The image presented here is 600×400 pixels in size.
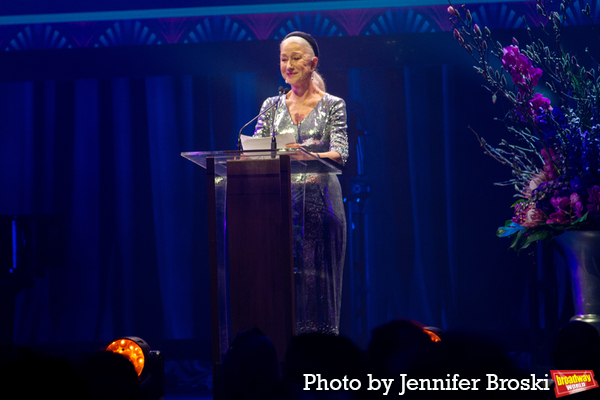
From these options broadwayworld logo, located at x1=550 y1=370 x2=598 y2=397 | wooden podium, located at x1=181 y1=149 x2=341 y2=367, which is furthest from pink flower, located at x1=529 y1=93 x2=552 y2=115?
broadwayworld logo, located at x1=550 y1=370 x2=598 y2=397

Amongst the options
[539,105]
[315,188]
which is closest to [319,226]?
[315,188]

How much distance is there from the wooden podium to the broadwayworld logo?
0.93m

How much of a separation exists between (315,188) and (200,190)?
1.64m

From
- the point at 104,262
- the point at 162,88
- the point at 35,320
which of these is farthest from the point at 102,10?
the point at 35,320

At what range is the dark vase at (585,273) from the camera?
2205 millimetres

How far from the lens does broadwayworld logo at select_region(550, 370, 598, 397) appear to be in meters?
1.30

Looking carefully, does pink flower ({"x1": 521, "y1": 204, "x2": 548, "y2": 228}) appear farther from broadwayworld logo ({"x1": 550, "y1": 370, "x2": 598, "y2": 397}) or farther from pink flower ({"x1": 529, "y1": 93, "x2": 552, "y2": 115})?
broadwayworld logo ({"x1": 550, "y1": 370, "x2": 598, "y2": 397})

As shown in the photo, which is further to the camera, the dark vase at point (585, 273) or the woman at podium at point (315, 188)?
the woman at podium at point (315, 188)

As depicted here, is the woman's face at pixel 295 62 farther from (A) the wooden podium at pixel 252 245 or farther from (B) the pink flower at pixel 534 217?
(B) the pink flower at pixel 534 217

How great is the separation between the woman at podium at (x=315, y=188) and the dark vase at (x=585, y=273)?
3.31 ft

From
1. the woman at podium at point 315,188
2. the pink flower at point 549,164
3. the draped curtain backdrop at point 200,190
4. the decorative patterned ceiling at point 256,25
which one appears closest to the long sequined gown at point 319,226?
the woman at podium at point 315,188

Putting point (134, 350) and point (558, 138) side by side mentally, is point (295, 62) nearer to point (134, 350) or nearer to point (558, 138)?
point (558, 138)

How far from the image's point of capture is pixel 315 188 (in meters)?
2.58

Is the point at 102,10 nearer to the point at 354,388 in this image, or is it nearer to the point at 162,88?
the point at 162,88
